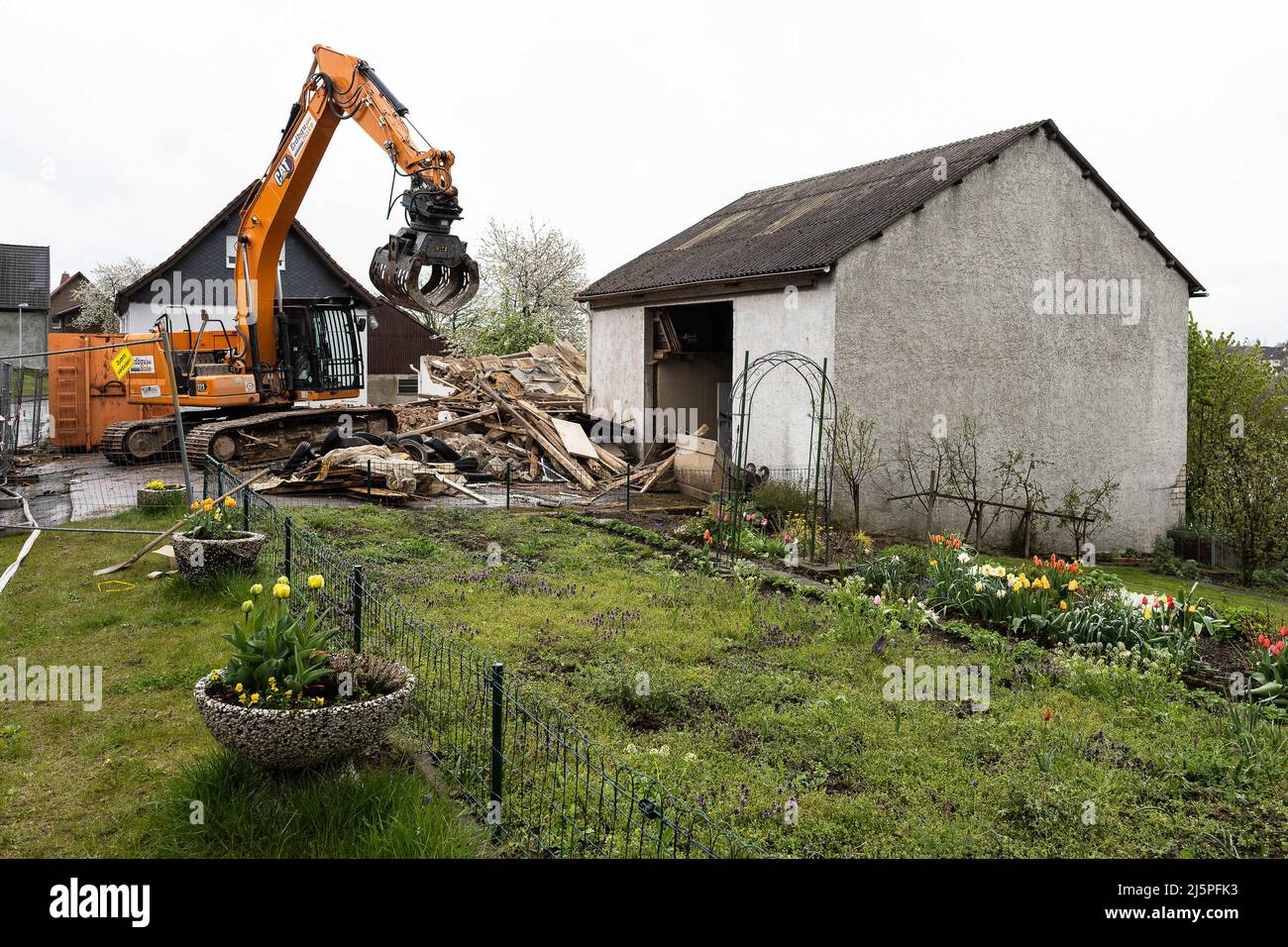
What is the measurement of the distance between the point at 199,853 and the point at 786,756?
3.39 m

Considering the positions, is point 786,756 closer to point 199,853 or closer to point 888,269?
point 199,853

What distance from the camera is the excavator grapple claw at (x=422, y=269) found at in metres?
13.5

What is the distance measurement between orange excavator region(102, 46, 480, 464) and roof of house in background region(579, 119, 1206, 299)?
6.88 meters

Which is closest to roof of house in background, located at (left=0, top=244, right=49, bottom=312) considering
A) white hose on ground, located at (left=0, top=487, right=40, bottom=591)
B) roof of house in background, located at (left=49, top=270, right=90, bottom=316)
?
roof of house in background, located at (left=49, top=270, right=90, bottom=316)

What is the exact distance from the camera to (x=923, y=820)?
215 inches

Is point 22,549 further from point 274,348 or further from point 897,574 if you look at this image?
point 897,574

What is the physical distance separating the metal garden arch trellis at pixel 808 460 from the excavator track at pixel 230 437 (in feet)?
29.7

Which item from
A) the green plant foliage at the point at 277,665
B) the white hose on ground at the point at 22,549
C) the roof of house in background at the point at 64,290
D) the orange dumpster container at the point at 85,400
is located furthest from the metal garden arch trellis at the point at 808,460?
the roof of house in background at the point at 64,290

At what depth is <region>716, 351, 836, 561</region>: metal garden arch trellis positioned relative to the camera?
45.2 feet

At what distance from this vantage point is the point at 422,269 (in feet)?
45.0

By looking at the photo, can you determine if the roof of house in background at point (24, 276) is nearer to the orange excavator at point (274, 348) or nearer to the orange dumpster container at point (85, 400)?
the orange dumpster container at point (85, 400)

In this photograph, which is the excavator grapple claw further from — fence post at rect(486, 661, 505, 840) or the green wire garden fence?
fence post at rect(486, 661, 505, 840)

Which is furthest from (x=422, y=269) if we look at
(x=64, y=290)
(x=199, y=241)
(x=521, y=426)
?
(x=64, y=290)

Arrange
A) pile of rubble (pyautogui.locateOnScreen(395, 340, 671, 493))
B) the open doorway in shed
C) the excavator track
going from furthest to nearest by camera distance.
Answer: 1. the open doorway in shed
2. pile of rubble (pyautogui.locateOnScreen(395, 340, 671, 493))
3. the excavator track
